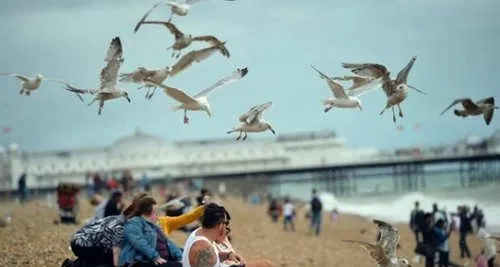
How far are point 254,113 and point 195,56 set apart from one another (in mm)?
861

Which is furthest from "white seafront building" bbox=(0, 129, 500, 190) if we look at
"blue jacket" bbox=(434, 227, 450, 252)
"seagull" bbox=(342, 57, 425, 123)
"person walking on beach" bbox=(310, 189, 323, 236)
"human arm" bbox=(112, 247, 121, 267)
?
"human arm" bbox=(112, 247, 121, 267)

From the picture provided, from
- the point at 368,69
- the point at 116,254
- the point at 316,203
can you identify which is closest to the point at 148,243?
the point at 116,254

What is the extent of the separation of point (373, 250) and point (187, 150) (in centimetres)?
10697

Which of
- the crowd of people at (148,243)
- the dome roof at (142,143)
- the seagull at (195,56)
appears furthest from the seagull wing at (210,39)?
the dome roof at (142,143)

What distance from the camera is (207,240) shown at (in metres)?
8.81

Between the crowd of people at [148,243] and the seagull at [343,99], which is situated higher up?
the seagull at [343,99]

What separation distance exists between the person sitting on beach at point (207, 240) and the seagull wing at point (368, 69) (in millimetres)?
3740

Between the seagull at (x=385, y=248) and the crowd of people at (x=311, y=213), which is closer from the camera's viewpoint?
the seagull at (x=385, y=248)

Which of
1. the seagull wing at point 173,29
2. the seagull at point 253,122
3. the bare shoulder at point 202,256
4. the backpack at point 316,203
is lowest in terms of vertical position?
the backpack at point 316,203

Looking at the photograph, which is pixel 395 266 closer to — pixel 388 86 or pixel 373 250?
pixel 373 250

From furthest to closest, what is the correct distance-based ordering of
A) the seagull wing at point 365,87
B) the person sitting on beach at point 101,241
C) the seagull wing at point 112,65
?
the seagull wing at point 365,87 → the seagull wing at point 112,65 → the person sitting on beach at point 101,241

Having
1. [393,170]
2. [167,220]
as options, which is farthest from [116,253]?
[393,170]

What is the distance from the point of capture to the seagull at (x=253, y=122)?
12.0 m

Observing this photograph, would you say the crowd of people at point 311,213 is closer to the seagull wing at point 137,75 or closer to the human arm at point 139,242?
the seagull wing at point 137,75
